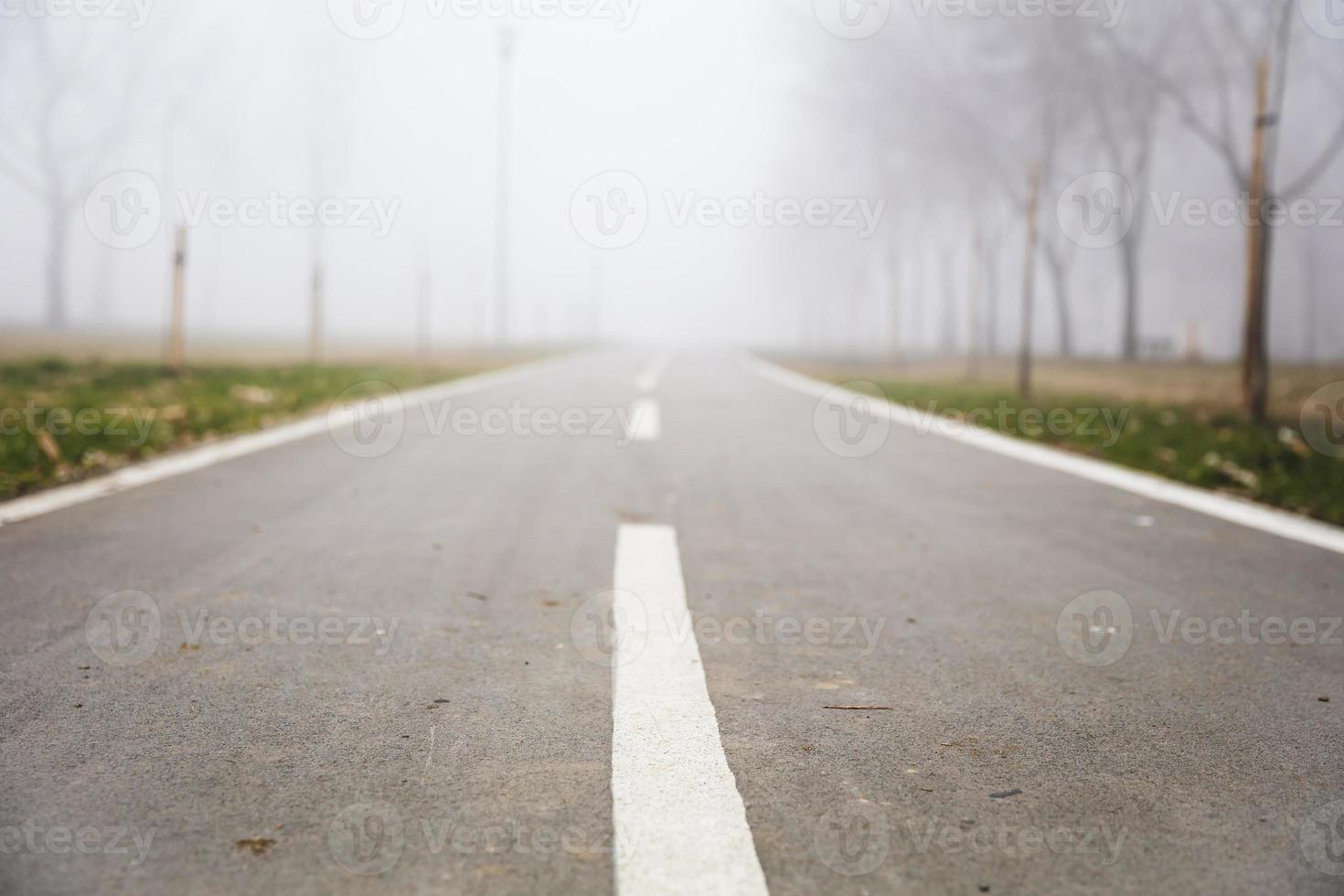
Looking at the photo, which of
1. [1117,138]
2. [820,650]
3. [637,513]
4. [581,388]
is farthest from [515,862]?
[1117,138]

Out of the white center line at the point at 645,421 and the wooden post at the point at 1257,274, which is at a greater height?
the wooden post at the point at 1257,274

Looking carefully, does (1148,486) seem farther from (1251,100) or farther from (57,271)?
(57,271)

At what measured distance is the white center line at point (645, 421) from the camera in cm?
827

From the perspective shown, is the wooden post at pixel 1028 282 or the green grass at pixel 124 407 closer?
the green grass at pixel 124 407

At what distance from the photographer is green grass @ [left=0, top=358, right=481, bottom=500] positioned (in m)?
5.73

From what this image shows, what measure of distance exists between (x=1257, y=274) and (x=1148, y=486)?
16.2 ft

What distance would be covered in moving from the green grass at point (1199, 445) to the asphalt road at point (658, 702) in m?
1.24

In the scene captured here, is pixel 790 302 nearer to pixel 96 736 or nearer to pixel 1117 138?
pixel 1117 138

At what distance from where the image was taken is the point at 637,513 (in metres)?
4.85

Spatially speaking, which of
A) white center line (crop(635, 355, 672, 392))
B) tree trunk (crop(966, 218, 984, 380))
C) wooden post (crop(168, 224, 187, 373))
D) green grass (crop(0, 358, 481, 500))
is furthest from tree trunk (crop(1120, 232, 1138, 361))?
wooden post (crop(168, 224, 187, 373))

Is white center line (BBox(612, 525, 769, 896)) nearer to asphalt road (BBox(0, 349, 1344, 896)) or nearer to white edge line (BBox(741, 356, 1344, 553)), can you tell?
asphalt road (BBox(0, 349, 1344, 896))

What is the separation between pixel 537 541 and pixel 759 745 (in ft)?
7.46

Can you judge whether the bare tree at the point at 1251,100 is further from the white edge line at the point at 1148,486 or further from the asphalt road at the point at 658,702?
the asphalt road at the point at 658,702

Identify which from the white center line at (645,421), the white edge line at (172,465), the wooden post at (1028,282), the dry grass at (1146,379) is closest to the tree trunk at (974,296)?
the dry grass at (1146,379)
